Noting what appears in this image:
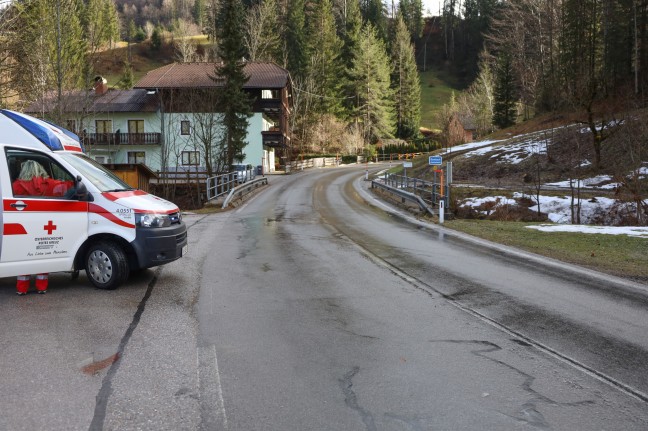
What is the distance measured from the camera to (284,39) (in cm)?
8431

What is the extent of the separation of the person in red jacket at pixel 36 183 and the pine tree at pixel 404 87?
89478mm

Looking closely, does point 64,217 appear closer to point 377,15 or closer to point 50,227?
point 50,227

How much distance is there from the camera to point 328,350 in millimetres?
5293

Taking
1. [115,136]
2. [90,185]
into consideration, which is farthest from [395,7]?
[90,185]

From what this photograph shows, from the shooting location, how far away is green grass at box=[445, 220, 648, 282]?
10.4 m

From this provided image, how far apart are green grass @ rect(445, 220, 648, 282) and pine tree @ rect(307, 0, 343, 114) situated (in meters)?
61.3

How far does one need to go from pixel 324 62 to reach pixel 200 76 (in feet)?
94.7

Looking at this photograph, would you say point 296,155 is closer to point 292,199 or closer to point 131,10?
point 292,199

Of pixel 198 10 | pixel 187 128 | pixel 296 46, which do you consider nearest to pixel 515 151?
pixel 187 128

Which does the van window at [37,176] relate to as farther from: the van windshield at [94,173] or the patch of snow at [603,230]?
the patch of snow at [603,230]

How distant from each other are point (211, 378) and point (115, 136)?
55185 millimetres

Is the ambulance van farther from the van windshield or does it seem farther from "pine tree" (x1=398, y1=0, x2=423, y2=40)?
"pine tree" (x1=398, y1=0, x2=423, y2=40)

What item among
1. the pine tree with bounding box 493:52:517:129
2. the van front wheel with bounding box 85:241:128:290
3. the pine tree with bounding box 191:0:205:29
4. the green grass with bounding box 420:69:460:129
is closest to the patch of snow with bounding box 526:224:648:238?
the van front wheel with bounding box 85:241:128:290

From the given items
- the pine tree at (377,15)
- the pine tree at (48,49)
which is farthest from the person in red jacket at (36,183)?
the pine tree at (377,15)
